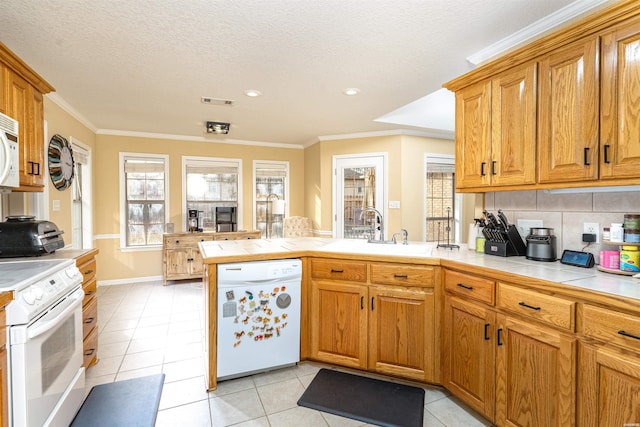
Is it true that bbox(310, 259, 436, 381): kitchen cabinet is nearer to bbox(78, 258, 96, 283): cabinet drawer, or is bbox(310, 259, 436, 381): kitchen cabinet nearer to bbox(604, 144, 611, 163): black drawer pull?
bbox(604, 144, 611, 163): black drawer pull

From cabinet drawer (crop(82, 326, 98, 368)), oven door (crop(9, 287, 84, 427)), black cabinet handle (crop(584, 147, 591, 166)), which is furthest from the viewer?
cabinet drawer (crop(82, 326, 98, 368))

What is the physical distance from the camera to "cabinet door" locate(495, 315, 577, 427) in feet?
4.60

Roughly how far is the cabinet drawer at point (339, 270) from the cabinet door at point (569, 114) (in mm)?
1276

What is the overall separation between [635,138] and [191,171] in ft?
18.0

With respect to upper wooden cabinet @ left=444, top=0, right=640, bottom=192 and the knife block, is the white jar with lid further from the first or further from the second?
the knife block

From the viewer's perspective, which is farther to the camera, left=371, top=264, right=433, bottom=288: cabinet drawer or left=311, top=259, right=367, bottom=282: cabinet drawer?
left=311, top=259, right=367, bottom=282: cabinet drawer

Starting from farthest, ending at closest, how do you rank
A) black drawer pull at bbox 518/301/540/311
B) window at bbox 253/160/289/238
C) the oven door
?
window at bbox 253/160/289/238 → black drawer pull at bbox 518/301/540/311 → the oven door

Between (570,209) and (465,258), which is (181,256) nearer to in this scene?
(465,258)

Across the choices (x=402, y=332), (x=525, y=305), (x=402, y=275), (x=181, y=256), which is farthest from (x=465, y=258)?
(x=181, y=256)

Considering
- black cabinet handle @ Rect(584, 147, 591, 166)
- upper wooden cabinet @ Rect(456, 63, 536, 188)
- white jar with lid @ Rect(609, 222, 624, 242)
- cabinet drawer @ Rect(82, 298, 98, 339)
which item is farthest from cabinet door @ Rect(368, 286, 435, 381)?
cabinet drawer @ Rect(82, 298, 98, 339)

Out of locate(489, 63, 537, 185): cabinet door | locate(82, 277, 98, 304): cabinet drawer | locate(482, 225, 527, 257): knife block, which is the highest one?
locate(489, 63, 537, 185): cabinet door

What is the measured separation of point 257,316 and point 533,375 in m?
1.66

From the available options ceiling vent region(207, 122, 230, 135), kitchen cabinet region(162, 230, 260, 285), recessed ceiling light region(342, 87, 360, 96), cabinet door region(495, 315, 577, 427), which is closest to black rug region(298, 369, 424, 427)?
cabinet door region(495, 315, 577, 427)

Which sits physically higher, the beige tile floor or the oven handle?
the oven handle
